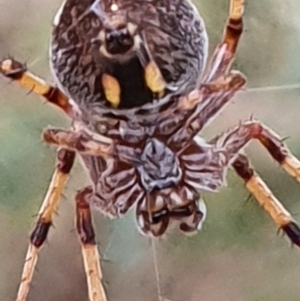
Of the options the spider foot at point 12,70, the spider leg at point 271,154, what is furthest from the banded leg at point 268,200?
the spider foot at point 12,70

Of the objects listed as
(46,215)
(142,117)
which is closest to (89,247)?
(46,215)

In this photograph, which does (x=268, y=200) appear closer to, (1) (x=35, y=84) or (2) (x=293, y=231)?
(2) (x=293, y=231)

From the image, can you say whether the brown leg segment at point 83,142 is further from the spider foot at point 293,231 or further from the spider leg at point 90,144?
the spider foot at point 293,231

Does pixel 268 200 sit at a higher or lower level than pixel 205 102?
lower

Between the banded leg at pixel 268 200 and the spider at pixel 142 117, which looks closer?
the spider at pixel 142 117

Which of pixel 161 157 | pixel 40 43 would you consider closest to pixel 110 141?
pixel 161 157

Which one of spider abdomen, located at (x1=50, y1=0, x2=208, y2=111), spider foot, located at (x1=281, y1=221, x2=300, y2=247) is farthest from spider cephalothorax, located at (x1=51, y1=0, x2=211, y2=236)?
spider foot, located at (x1=281, y1=221, x2=300, y2=247)
